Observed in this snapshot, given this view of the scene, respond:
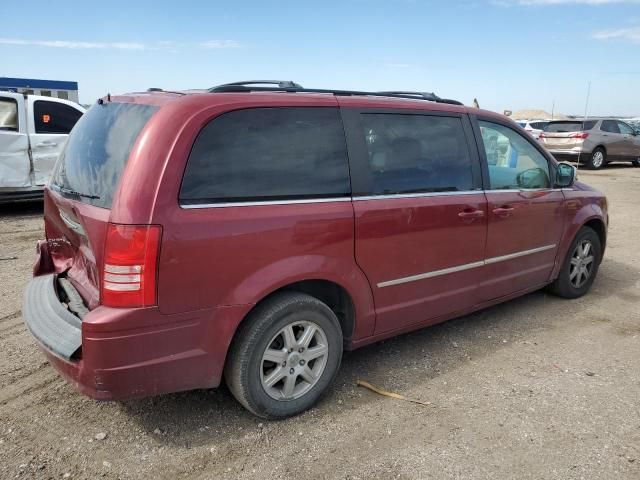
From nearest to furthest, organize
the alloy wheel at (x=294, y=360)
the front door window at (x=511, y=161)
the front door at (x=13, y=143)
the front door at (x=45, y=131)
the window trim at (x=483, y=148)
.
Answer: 1. the alloy wheel at (x=294, y=360)
2. the window trim at (x=483, y=148)
3. the front door window at (x=511, y=161)
4. the front door at (x=13, y=143)
5. the front door at (x=45, y=131)

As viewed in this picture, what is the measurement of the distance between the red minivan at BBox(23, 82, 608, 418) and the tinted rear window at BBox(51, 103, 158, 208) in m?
0.01

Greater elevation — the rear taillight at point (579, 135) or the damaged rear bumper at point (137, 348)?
the rear taillight at point (579, 135)

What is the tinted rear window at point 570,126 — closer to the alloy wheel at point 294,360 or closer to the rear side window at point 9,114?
the rear side window at point 9,114

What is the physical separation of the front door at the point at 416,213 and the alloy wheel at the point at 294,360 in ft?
1.57

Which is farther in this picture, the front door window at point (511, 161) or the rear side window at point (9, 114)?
the rear side window at point (9, 114)

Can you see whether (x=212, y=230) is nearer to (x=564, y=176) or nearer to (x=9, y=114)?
(x=564, y=176)

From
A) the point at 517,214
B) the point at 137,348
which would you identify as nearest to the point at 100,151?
the point at 137,348

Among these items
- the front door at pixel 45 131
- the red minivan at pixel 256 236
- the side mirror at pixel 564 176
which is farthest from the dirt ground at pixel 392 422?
the front door at pixel 45 131

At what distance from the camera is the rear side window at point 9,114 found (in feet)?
26.8

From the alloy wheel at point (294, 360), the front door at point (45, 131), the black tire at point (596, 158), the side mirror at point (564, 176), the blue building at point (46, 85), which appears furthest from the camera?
the blue building at point (46, 85)

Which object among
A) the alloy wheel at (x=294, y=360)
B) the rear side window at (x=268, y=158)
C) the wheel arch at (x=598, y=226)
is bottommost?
A: the alloy wheel at (x=294, y=360)

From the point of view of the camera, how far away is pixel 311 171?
2.99m

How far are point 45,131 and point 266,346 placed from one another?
7.33m

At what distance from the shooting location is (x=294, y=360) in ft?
9.86
